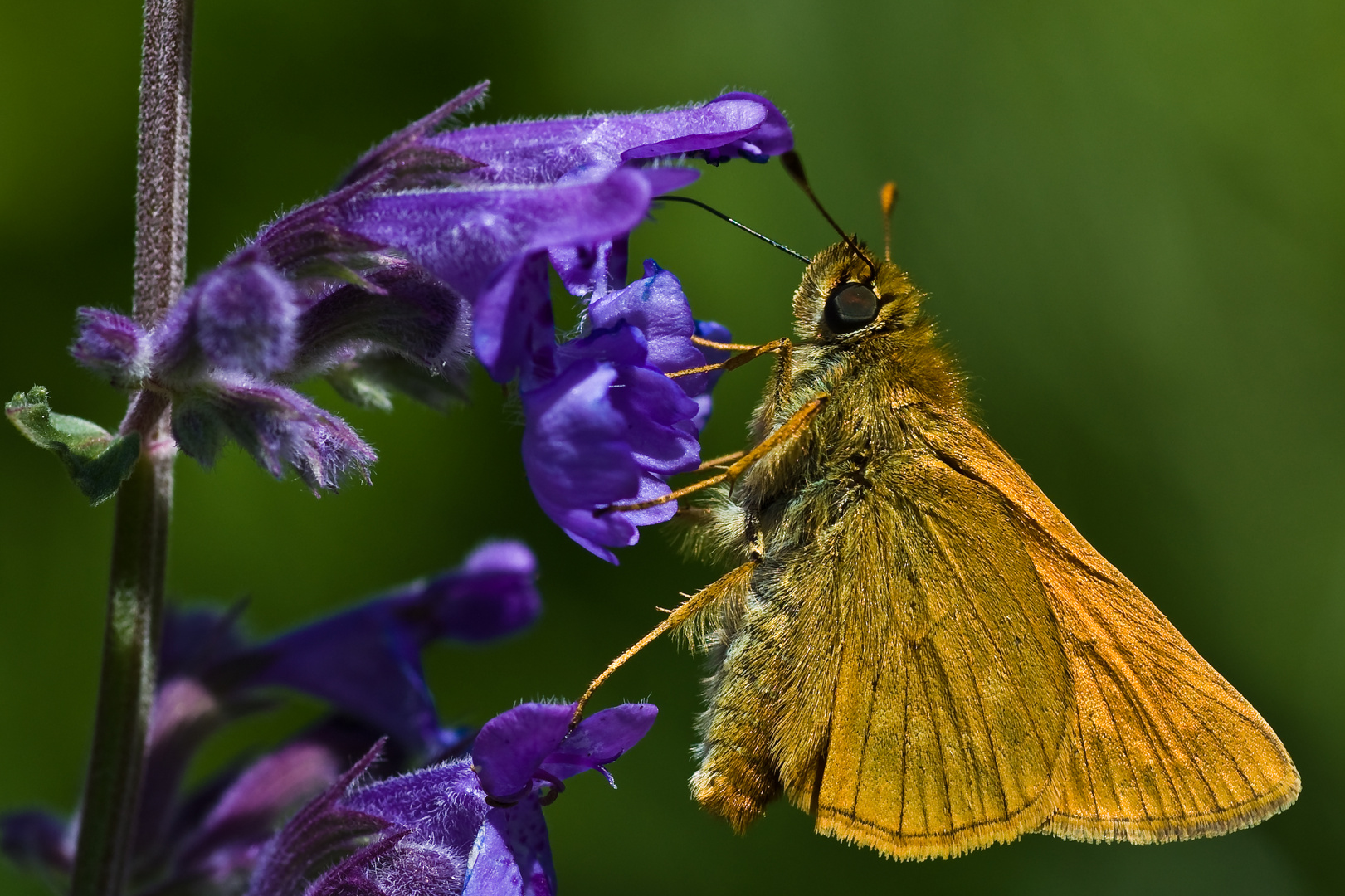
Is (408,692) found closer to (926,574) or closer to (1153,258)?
(926,574)

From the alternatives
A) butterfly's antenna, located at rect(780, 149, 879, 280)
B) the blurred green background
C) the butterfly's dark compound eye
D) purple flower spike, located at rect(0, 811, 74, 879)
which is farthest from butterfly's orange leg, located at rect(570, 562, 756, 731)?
the blurred green background

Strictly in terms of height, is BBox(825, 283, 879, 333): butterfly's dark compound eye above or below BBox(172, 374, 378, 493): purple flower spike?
below

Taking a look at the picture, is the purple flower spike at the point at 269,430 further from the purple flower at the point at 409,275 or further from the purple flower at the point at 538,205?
the purple flower at the point at 538,205

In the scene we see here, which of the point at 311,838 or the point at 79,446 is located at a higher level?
the point at 79,446

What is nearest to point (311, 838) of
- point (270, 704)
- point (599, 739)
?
point (599, 739)

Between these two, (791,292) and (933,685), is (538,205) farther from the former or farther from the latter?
(791,292)

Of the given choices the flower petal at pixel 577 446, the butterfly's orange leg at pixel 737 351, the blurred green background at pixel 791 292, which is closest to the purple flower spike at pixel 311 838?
the flower petal at pixel 577 446

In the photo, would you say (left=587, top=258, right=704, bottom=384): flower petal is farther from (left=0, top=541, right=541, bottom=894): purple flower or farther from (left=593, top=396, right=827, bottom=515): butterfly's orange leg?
(left=0, top=541, right=541, bottom=894): purple flower

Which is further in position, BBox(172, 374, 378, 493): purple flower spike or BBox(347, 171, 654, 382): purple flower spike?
BBox(172, 374, 378, 493): purple flower spike
